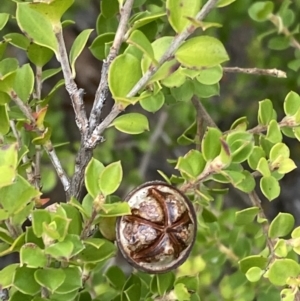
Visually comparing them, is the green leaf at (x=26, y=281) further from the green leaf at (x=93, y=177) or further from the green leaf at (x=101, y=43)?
the green leaf at (x=101, y=43)

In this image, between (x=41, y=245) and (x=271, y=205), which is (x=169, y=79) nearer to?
(x=41, y=245)

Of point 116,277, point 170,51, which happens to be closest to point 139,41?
point 170,51

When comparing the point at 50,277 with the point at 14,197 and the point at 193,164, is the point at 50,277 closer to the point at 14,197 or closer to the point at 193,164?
the point at 14,197

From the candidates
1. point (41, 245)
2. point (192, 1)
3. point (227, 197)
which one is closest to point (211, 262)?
point (41, 245)

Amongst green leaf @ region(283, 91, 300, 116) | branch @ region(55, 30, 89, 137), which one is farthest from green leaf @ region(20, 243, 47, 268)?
green leaf @ region(283, 91, 300, 116)

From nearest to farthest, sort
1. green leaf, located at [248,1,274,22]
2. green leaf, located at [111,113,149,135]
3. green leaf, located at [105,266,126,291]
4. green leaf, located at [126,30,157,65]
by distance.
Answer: green leaf, located at [126,30,157,65]
green leaf, located at [111,113,149,135]
green leaf, located at [105,266,126,291]
green leaf, located at [248,1,274,22]

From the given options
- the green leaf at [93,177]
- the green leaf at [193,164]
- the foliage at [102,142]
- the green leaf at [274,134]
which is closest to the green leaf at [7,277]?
the foliage at [102,142]

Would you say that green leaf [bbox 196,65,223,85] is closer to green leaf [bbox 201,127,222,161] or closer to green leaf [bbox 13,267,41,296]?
green leaf [bbox 201,127,222,161]
